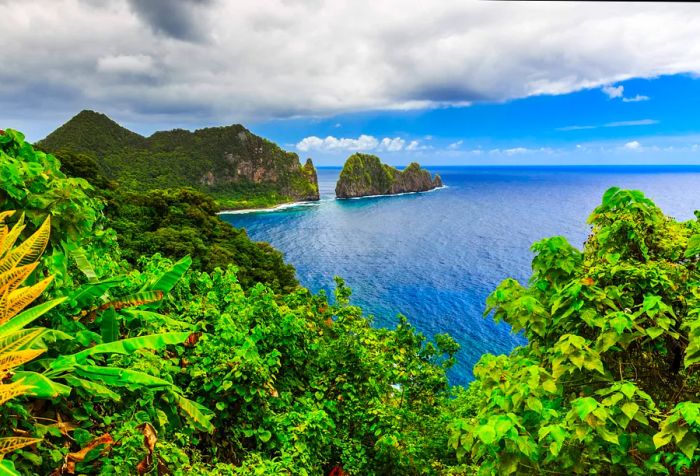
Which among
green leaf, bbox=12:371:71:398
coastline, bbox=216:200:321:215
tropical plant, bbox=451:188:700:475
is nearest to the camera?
green leaf, bbox=12:371:71:398

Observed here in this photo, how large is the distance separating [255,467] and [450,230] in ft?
318

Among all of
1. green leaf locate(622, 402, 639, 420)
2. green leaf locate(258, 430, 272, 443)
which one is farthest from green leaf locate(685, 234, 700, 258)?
green leaf locate(258, 430, 272, 443)

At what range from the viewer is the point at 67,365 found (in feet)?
15.0

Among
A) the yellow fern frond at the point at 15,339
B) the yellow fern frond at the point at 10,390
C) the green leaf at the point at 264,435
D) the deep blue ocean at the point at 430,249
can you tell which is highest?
the yellow fern frond at the point at 15,339

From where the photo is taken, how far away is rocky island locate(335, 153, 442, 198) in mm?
176375

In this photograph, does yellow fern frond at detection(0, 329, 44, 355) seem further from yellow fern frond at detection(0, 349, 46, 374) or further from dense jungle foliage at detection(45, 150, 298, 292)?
dense jungle foliage at detection(45, 150, 298, 292)

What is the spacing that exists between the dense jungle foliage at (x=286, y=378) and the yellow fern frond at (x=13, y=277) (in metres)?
0.02

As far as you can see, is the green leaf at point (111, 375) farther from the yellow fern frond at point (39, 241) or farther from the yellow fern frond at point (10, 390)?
the yellow fern frond at point (39, 241)

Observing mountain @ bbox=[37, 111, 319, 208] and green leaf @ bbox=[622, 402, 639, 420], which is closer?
green leaf @ bbox=[622, 402, 639, 420]

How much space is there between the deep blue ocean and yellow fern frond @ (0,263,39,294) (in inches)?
1407

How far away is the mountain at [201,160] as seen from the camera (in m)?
149

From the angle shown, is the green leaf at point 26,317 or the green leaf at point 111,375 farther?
the green leaf at point 111,375

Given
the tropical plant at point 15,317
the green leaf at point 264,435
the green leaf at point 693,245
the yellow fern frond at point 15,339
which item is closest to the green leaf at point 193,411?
the green leaf at point 264,435

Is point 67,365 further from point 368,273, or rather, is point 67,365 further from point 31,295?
point 368,273
